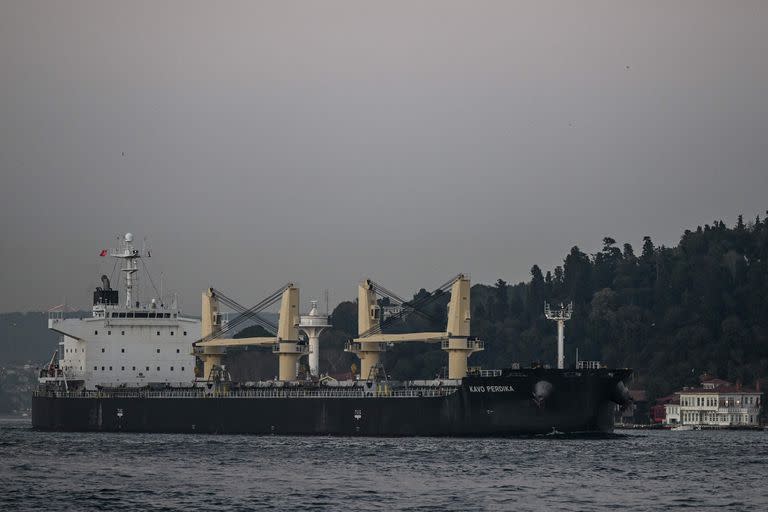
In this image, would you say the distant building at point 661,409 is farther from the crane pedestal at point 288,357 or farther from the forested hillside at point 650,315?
the crane pedestal at point 288,357

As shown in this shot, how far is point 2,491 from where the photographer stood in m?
48.1

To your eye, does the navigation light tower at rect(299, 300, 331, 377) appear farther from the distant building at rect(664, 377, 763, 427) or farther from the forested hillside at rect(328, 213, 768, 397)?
the forested hillside at rect(328, 213, 768, 397)

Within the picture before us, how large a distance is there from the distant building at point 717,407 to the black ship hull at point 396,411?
152 ft

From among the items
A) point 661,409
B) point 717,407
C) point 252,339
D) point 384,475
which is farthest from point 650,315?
point 384,475

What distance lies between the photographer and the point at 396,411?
7625cm

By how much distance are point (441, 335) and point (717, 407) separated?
46.9 m

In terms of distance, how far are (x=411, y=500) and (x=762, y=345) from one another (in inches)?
3845

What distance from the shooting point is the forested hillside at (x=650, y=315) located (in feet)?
453

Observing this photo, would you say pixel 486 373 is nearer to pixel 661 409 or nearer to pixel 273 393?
pixel 273 393

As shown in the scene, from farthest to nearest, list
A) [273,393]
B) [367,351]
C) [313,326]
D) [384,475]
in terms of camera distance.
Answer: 1. [313,326]
2. [367,351]
3. [273,393]
4. [384,475]

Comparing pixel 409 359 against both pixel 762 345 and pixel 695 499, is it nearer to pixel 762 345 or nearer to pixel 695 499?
pixel 762 345

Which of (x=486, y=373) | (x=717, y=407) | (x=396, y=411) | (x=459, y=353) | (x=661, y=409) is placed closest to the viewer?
(x=486, y=373)

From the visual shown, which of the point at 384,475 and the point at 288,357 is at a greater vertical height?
the point at 288,357

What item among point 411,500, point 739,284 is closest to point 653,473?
point 411,500
